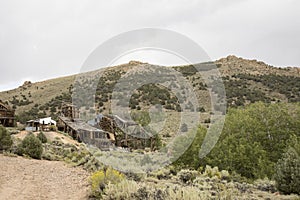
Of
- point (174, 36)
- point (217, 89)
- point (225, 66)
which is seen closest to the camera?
point (174, 36)

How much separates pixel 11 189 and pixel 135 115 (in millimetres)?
33896

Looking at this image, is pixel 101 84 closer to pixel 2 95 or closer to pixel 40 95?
pixel 40 95

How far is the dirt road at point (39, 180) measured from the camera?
10.8 m

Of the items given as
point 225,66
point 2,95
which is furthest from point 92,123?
point 225,66

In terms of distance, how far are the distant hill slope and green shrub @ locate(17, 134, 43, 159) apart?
3168cm

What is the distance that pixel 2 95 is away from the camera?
76.6 meters

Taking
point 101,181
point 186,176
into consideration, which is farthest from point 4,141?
point 101,181

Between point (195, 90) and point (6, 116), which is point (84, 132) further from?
point (195, 90)

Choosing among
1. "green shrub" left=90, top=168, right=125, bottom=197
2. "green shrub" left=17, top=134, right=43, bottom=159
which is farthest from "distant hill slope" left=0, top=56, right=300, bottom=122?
"green shrub" left=90, top=168, right=125, bottom=197

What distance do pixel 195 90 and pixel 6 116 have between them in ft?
113

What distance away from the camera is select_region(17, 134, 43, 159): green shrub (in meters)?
18.5

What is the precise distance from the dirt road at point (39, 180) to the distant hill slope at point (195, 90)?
35435 millimetres

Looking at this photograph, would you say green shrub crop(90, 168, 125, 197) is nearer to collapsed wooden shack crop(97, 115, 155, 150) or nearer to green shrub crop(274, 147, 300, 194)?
green shrub crop(274, 147, 300, 194)

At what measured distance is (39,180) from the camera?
1282 cm
